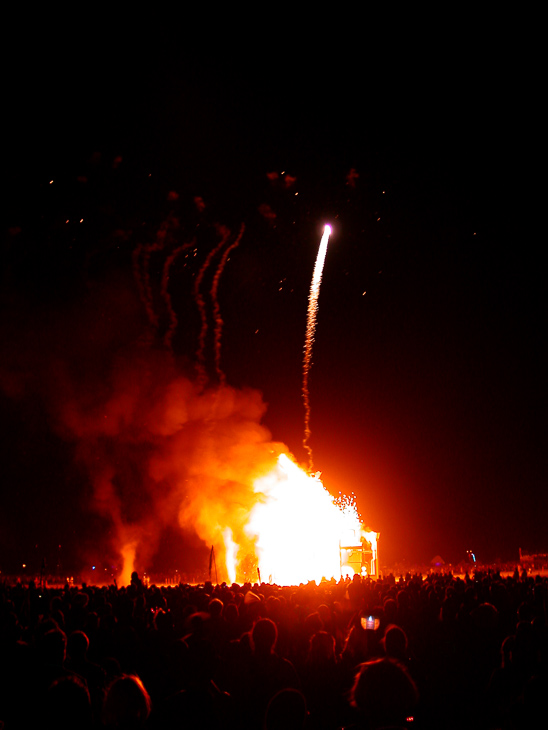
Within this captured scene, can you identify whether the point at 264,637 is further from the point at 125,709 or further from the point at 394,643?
the point at 125,709

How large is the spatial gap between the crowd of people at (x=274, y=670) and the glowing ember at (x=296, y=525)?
63.3 ft

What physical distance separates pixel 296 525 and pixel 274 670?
26.8 m

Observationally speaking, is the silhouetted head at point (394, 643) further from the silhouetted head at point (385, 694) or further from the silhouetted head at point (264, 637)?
Result: the silhouetted head at point (385, 694)

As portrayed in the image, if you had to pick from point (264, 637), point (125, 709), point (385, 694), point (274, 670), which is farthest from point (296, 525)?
point (125, 709)

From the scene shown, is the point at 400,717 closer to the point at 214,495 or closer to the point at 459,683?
the point at 459,683

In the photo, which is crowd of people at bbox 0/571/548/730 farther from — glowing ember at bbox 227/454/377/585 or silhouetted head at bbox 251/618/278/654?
glowing ember at bbox 227/454/377/585

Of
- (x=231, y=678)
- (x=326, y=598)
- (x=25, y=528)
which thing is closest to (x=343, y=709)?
(x=231, y=678)

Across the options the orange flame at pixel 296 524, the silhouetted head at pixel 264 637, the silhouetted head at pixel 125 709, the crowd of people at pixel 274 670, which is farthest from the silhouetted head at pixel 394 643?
the orange flame at pixel 296 524

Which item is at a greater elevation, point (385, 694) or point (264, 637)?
point (385, 694)

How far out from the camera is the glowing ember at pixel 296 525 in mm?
30047

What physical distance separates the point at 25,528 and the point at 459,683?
41711 mm

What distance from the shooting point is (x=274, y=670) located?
527cm

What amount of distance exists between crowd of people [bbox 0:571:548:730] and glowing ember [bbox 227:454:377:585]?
19296 mm

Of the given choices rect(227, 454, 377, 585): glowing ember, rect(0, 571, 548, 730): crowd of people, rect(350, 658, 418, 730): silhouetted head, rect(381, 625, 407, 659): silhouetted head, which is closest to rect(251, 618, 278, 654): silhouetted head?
rect(0, 571, 548, 730): crowd of people
